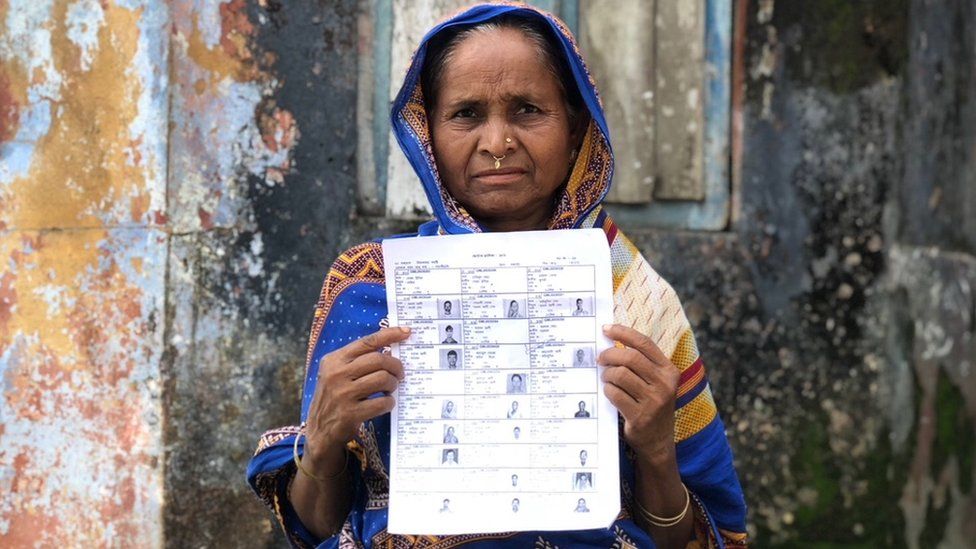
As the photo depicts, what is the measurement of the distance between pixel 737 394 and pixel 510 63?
7.03 ft

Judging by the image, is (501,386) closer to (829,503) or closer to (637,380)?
(637,380)

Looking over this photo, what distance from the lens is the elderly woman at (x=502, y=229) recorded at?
2.32 meters

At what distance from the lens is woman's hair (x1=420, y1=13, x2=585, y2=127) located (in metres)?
2.40

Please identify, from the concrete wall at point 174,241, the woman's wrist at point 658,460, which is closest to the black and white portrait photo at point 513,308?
the woman's wrist at point 658,460

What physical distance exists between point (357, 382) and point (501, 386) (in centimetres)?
26

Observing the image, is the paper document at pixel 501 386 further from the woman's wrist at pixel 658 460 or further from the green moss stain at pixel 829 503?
the green moss stain at pixel 829 503

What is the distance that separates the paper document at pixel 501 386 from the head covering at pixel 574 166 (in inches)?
8.5

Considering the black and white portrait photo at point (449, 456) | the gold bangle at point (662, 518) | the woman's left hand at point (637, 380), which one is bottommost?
the gold bangle at point (662, 518)

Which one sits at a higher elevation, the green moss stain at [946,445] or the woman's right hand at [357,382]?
the woman's right hand at [357,382]

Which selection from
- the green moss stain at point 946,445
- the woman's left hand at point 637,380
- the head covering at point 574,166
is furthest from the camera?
the green moss stain at point 946,445

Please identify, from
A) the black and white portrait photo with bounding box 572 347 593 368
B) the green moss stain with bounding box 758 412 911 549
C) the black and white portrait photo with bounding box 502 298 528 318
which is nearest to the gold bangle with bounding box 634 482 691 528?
the black and white portrait photo with bounding box 572 347 593 368

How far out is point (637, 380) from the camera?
2.13m

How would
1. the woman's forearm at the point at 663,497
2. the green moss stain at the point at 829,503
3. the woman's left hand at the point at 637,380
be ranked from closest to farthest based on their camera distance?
1. the woman's left hand at the point at 637,380
2. the woman's forearm at the point at 663,497
3. the green moss stain at the point at 829,503

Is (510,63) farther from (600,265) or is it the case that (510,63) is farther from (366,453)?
(366,453)
